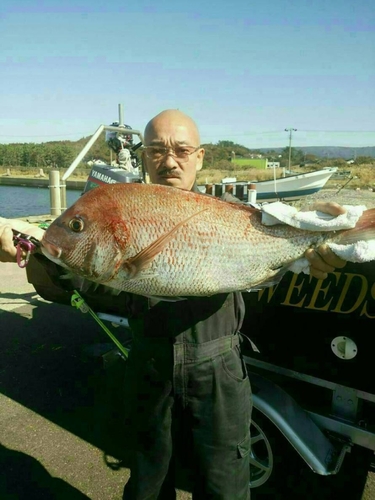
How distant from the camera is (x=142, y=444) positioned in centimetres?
217

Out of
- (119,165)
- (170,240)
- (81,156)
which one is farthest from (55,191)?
(170,240)

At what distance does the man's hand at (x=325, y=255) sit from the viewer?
1.83 m

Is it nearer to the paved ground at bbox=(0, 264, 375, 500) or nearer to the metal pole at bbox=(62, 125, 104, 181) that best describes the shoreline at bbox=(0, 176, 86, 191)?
the metal pole at bbox=(62, 125, 104, 181)

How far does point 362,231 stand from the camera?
1.80 meters

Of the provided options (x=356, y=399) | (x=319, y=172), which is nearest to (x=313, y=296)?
(x=356, y=399)

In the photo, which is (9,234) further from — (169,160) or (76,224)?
(169,160)

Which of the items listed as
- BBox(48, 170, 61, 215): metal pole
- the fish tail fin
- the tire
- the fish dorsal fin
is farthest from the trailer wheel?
BBox(48, 170, 61, 215): metal pole

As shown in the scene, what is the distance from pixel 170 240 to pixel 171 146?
767 millimetres

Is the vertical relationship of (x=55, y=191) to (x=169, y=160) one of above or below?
below

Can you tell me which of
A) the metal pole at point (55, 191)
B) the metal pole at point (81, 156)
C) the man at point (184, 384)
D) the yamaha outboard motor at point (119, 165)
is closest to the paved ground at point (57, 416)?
the man at point (184, 384)

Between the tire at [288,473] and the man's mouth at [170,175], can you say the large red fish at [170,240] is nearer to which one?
the man's mouth at [170,175]

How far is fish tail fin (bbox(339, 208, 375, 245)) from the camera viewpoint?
1783 millimetres

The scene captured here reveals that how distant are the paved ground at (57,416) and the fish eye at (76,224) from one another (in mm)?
2275

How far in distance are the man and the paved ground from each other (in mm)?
1072
